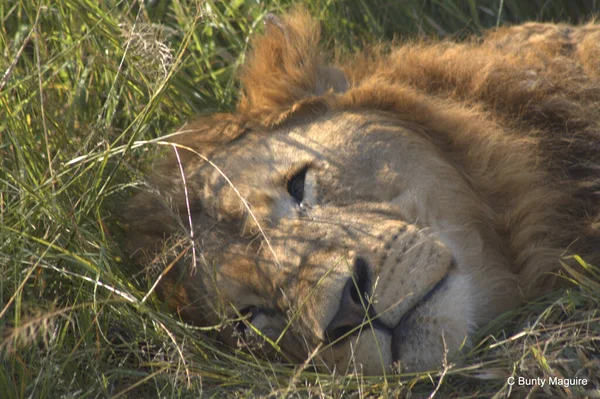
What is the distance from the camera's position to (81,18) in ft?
13.9

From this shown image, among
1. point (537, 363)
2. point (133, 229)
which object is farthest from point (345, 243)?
point (133, 229)

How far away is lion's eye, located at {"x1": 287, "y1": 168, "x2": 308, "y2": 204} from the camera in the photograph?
3.15m

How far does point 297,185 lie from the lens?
3.20m

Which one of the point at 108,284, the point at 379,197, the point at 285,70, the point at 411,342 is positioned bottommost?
the point at 411,342

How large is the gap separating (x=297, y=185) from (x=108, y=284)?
2.62 ft

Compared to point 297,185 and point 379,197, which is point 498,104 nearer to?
point 379,197

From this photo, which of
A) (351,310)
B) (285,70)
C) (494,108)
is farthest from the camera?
(285,70)

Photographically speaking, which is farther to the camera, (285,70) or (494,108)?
(285,70)

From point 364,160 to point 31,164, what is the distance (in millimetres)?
1443

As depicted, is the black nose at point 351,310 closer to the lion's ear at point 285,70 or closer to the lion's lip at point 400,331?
the lion's lip at point 400,331

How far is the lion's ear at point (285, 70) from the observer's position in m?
3.58

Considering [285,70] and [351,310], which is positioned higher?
[285,70]

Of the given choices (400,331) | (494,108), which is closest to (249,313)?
(400,331)

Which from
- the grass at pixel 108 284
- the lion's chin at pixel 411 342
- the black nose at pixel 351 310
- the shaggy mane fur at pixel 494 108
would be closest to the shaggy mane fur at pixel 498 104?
the shaggy mane fur at pixel 494 108
